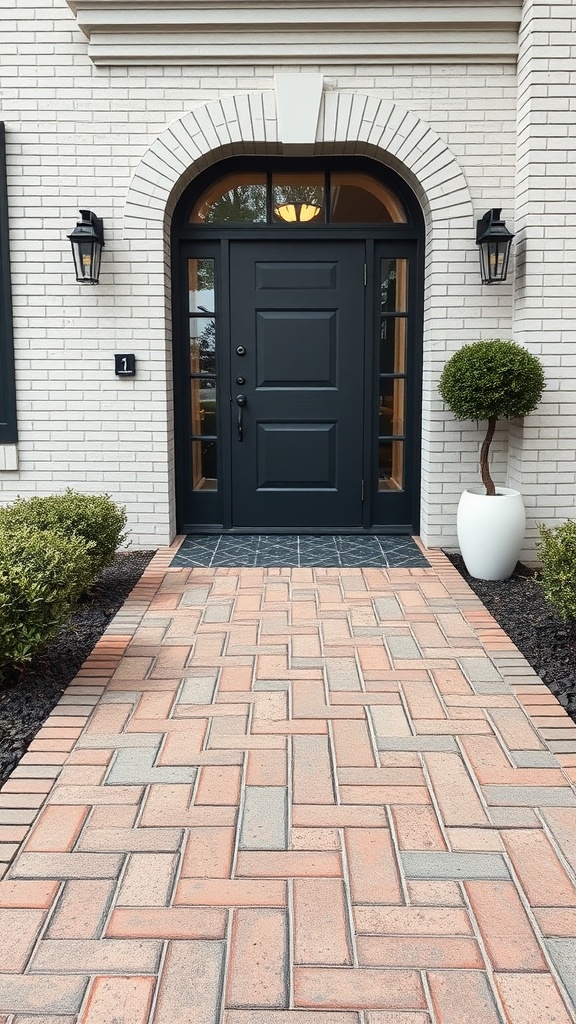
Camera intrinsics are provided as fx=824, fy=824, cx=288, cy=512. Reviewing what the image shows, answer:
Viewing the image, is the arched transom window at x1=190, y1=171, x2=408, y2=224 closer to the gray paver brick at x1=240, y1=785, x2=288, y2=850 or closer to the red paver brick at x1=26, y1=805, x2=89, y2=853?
the gray paver brick at x1=240, y1=785, x2=288, y2=850

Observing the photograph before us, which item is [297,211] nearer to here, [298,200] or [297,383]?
[298,200]

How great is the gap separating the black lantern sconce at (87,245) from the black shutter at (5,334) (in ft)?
1.66

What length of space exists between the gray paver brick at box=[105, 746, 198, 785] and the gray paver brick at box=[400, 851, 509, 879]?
773mm

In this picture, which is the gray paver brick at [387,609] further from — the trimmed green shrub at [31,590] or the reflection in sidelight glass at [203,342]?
the reflection in sidelight glass at [203,342]

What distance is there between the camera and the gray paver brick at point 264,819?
2.29 metres

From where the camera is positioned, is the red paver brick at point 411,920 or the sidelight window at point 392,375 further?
the sidelight window at point 392,375

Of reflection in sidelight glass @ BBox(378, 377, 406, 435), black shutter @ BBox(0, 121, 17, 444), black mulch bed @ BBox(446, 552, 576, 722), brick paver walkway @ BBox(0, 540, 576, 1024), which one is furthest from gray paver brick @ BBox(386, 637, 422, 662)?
black shutter @ BBox(0, 121, 17, 444)

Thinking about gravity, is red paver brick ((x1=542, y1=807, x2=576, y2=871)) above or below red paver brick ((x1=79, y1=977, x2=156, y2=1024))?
above

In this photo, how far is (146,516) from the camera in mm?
5719

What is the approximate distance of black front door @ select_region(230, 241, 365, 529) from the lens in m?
5.77

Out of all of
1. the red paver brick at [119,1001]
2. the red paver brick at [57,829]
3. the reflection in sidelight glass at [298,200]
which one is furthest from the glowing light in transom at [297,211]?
the red paver brick at [119,1001]

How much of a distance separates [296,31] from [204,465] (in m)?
2.91

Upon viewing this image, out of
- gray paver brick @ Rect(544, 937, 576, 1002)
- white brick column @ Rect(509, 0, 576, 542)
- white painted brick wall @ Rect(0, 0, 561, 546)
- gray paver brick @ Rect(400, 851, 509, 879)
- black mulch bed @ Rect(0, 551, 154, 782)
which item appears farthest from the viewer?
white painted brick wall @ Rect(0, 0, 561, 546)

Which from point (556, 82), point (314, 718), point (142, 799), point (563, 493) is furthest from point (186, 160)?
point (142, 799)
